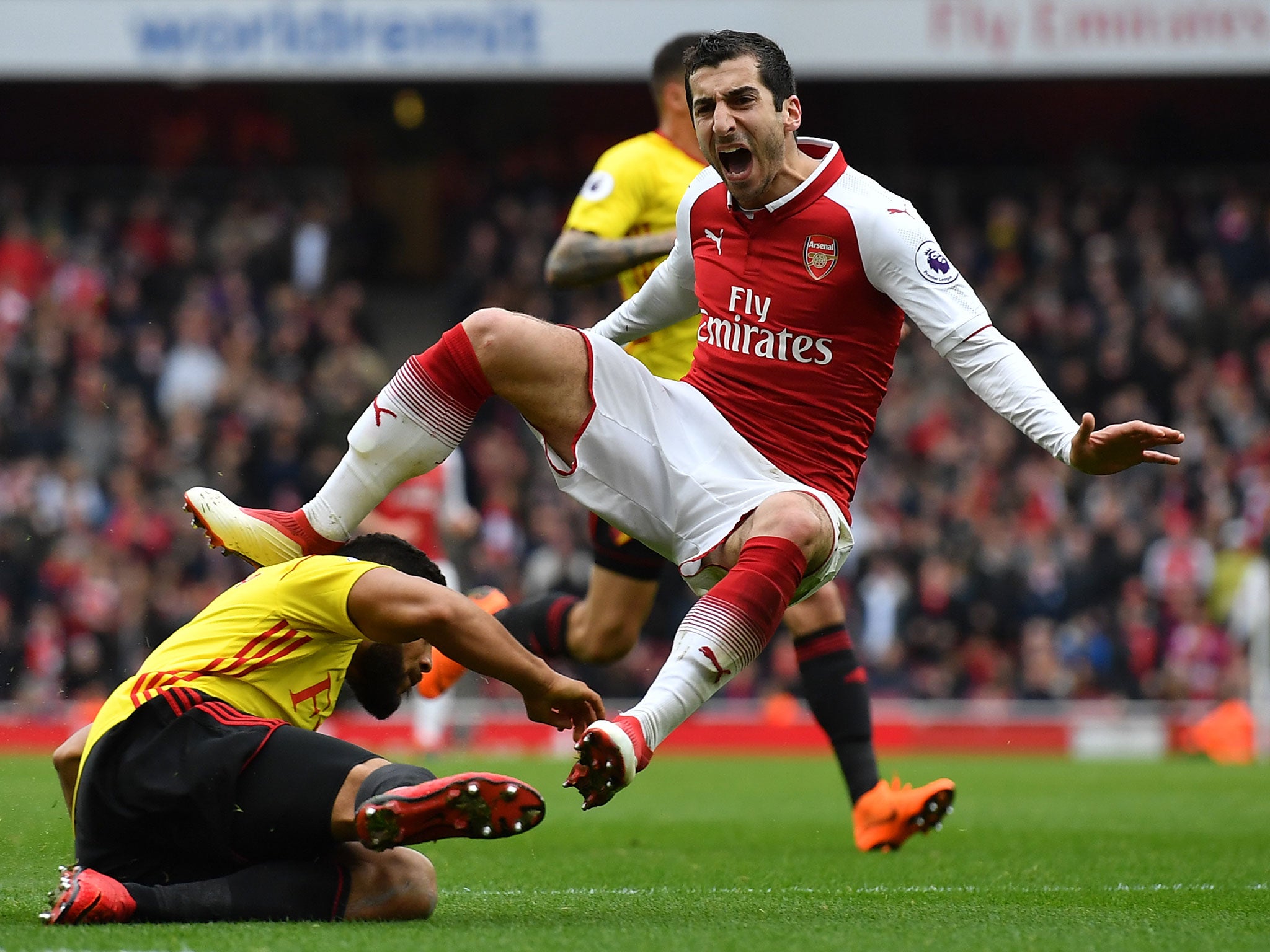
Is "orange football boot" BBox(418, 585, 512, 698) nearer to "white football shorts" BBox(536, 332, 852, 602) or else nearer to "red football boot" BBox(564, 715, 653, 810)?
"white football shorts" BBox(536, 332, 852, 602)

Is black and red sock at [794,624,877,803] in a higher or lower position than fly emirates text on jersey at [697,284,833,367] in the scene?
lower

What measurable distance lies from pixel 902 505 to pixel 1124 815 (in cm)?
770

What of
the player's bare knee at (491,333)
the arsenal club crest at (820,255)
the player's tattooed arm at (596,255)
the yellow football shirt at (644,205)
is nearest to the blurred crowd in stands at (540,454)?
the yellow football shirt at (644,205)

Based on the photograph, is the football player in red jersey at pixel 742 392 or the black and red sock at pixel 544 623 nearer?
the football player in red jersey at pixel 742 392

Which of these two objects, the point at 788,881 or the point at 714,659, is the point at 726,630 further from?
the point at 788,881

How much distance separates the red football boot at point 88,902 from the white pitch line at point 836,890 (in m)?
1.07

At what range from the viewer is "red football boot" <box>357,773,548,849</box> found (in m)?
3.57

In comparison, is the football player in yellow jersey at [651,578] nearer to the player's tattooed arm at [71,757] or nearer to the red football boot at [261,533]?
the red football boot at [261,533]

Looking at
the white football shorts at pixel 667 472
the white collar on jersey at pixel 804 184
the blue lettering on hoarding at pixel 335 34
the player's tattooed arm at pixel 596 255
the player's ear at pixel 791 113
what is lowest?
the white football shorts at pixel 667 472

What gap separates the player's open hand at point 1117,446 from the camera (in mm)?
4047

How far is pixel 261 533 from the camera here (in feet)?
14.8

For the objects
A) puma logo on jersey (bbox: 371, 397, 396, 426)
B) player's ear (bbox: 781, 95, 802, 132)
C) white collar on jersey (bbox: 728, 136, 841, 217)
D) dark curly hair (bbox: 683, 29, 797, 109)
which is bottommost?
puma logo on jersey (bbox: 371, 397, 396, 426)

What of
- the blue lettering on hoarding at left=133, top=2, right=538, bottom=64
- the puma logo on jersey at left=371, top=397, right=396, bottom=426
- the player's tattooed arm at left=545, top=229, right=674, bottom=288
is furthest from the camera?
the blue lettering on hoarding at left=133, top=2, right=538, bottom=64

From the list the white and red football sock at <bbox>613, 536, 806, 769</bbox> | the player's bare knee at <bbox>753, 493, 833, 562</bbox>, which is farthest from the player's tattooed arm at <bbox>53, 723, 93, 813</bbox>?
the player's bare knee at <bbox>753, 493, 833, 562</bbox>
